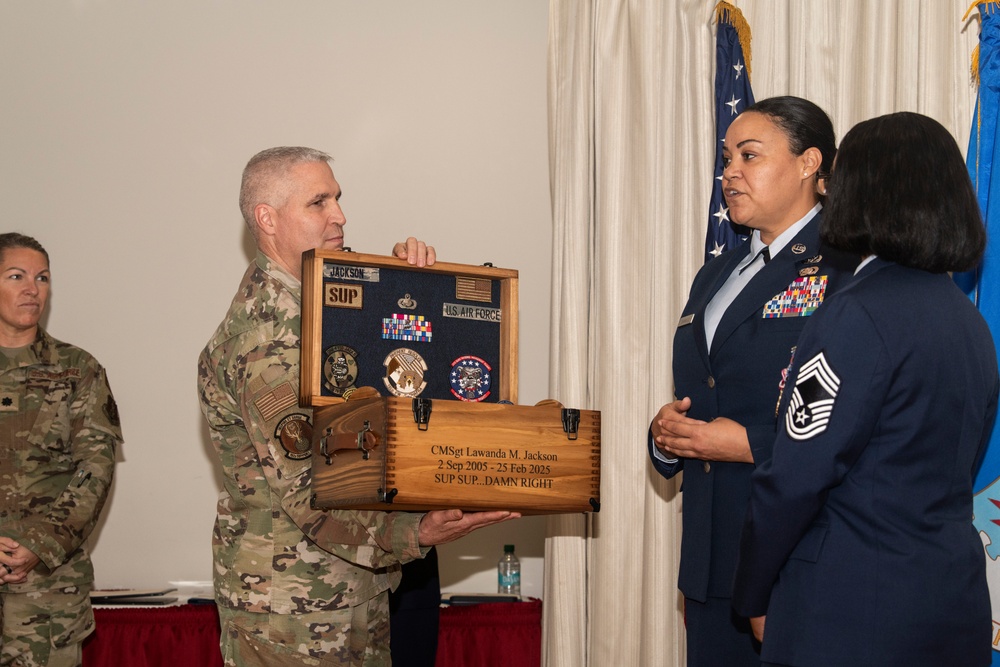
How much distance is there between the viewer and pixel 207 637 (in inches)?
154

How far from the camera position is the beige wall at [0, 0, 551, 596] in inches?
178

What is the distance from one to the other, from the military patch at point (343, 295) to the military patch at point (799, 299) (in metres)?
0.92

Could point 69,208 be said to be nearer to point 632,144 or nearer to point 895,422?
point 632,144

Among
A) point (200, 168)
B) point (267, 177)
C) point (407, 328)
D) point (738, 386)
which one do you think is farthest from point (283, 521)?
point (200, 168)

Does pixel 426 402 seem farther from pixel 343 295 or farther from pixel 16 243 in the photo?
pixel 16 243

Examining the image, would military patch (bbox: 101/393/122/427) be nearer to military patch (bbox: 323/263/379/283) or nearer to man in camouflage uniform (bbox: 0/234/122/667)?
man in camouflage uniform (bbox: 0/234/122/667)

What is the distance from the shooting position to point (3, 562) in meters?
3.39

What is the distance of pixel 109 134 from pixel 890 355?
3870mm

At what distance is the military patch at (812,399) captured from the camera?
1.75 m

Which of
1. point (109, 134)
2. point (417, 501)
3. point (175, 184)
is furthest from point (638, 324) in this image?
point (109, 134)

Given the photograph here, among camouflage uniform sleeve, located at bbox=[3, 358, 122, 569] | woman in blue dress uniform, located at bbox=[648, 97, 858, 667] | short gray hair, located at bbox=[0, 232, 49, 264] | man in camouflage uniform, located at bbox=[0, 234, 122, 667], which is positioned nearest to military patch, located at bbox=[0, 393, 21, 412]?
man in camouflage uniform, located at bbox=[0, 234, 122, 667]

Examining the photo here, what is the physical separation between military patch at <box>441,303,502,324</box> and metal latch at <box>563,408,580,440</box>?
0.39 meters

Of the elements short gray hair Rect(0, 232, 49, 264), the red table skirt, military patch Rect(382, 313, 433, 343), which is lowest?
the red table skirt

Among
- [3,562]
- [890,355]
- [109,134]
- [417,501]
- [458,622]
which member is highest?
[109,134]
